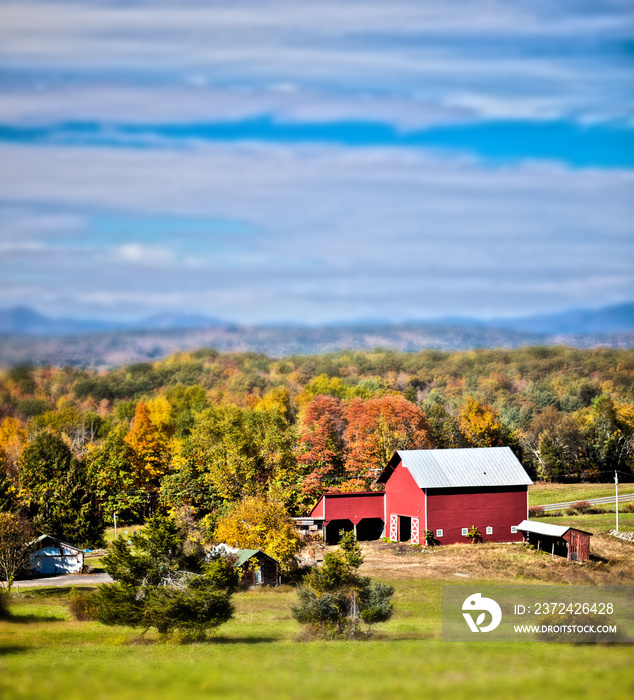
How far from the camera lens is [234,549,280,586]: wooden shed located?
4819 centimetres

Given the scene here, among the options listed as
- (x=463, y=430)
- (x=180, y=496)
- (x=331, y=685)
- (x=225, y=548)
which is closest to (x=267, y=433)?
(x=180, y=496)

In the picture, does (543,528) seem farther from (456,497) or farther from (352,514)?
(352,514)

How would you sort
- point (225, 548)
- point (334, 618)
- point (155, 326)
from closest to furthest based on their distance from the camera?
point (155, 326) < point (334, 618) < point (225, 548)

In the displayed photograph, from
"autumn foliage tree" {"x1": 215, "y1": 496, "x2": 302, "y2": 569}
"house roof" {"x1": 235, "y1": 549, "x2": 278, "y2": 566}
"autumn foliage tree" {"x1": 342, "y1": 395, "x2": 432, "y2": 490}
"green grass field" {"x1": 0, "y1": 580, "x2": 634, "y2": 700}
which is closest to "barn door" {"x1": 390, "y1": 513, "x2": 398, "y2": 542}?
"autumn foliage tree" {"x1": 342, "y1": 395, "x2": 432, "y2": 490}

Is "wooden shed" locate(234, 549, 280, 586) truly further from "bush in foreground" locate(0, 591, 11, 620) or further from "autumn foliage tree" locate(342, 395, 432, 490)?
"autumn foliage tree" locate(342, 395, 432, 490)

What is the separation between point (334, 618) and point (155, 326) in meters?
15.9

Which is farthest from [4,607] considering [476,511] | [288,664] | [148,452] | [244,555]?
[148,452]

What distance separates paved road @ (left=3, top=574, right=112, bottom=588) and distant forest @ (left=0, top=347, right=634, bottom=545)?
4.91m

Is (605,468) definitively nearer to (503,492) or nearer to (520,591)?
(503,492)

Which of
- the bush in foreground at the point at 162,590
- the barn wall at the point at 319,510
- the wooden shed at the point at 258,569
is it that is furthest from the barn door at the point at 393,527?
the bush in foreground at the point at 162,590

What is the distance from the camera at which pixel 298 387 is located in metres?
142

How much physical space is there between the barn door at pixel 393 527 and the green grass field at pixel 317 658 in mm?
10689

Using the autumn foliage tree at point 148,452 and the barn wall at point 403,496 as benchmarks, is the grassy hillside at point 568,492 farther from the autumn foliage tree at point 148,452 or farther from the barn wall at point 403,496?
the autumn foliage tree at point 148,452

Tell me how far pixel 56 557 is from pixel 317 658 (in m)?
37.9
